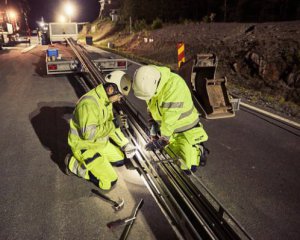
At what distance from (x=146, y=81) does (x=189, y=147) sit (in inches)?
49.0

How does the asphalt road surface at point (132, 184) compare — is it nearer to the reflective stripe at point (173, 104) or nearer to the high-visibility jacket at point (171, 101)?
the high-visibility jacket at point (171, 101)

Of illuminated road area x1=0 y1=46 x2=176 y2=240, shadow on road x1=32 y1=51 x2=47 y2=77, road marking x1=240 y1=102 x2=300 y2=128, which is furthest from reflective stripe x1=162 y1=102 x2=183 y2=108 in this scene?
shadow on road x1=32 y1=51 x2=47 y2=77

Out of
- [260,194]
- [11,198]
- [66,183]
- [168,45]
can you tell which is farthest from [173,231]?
[168,45]

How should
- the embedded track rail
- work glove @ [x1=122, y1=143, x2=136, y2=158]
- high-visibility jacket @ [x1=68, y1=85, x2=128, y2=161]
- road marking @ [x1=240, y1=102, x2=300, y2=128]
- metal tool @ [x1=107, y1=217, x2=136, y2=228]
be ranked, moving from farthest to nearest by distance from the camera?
road marking @ [x1=240, y1=102, x2=300, y2=128] → work glove @ [x1=122, y1=143, x2=136, y2=158] → high-visibility jacket @ [x1=68, y1=85, x2=128, y2=161] → metal tool @ [x1=107, y1=217, x2=136, y2=228] → the embedded track rail

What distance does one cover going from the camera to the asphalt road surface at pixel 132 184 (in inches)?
120

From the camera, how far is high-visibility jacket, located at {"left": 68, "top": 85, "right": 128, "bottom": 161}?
347 centimetres

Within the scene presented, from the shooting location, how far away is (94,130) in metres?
3.53

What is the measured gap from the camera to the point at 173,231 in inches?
116

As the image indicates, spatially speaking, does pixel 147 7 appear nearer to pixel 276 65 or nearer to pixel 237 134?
pixel 276 65

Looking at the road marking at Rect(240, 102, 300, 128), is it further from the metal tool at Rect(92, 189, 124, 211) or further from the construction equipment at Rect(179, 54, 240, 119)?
the metal tool at Rect(92, 189, 124, 211)

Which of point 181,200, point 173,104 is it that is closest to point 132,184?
point 181,200

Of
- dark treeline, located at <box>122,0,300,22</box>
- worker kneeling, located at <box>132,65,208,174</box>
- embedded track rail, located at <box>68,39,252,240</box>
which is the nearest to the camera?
embedded track rail, located at <box>68,39,252,240</box>

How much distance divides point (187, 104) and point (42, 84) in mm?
6977

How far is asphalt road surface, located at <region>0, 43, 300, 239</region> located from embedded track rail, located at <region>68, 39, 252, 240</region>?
14cm
